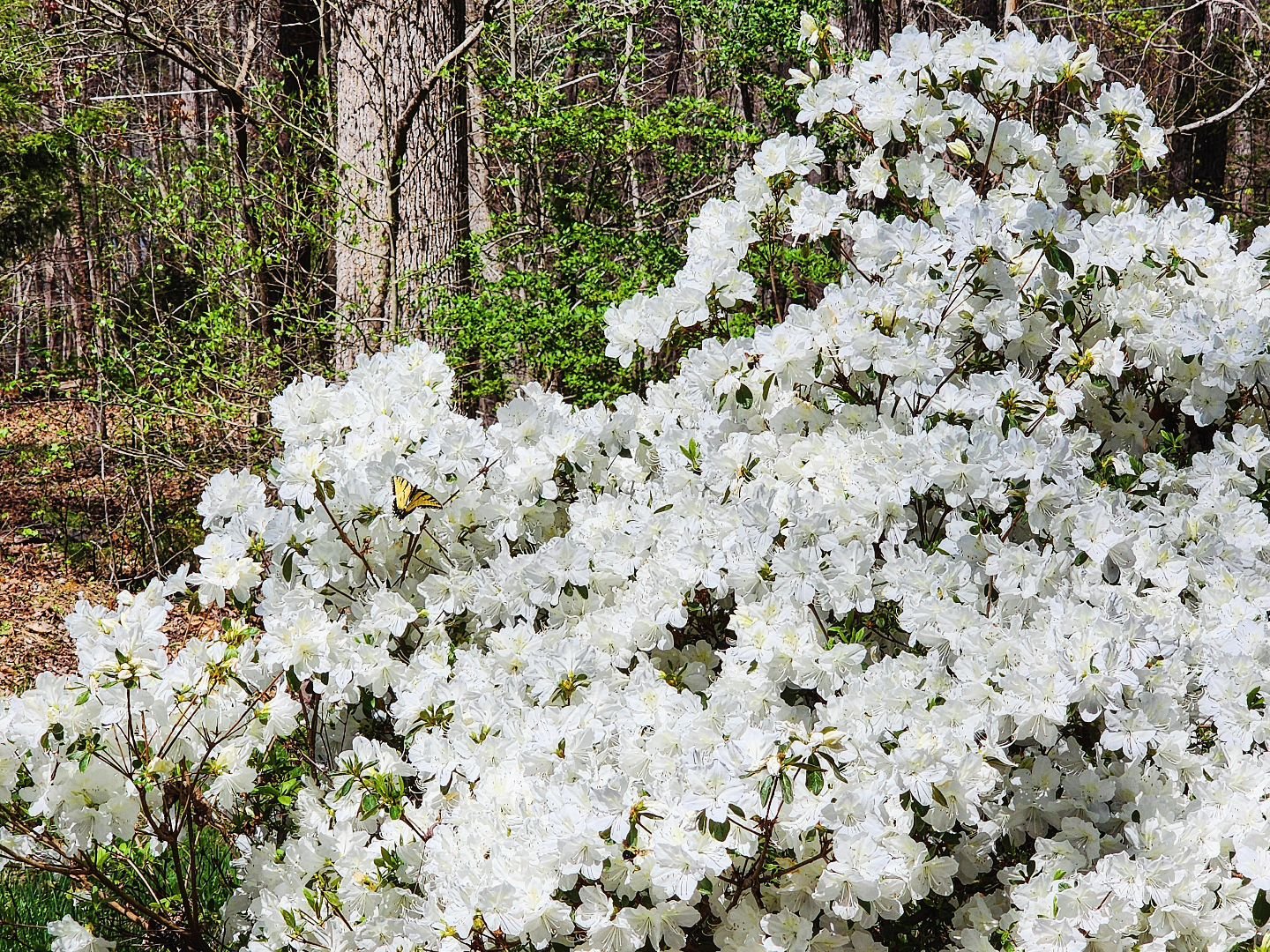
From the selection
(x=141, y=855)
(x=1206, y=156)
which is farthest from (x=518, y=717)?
(x=1206, y=156)

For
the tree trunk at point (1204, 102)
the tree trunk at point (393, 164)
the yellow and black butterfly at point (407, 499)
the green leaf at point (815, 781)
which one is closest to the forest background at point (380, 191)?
the tree trunk at point (393, 164)

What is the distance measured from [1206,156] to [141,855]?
9.79 meters

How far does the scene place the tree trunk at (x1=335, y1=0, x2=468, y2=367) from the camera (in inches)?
230

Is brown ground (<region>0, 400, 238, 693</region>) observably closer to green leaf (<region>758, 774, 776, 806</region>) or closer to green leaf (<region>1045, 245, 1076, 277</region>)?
green leaf (<region>1045, 245, 1076, 277</region>)

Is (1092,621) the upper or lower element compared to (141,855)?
upper

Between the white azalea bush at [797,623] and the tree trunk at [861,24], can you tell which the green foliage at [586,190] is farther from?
the white azalea bush at [797,623]

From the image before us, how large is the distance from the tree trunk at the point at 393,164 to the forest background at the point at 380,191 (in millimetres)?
13

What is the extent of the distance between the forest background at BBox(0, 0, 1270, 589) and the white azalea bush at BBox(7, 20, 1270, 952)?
273 cm

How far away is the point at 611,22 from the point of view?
607 cm

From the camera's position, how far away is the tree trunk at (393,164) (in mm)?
5836

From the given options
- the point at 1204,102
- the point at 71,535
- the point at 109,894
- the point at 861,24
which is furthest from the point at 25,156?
the point at 1204,102

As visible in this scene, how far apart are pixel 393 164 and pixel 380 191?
0.53 feet

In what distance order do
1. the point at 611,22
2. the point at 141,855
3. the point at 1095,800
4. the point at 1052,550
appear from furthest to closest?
the point at 611,22
the point at 141,855
the point at 1052,550
the point at 1095,800

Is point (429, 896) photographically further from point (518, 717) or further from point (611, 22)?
point (611, 22)
